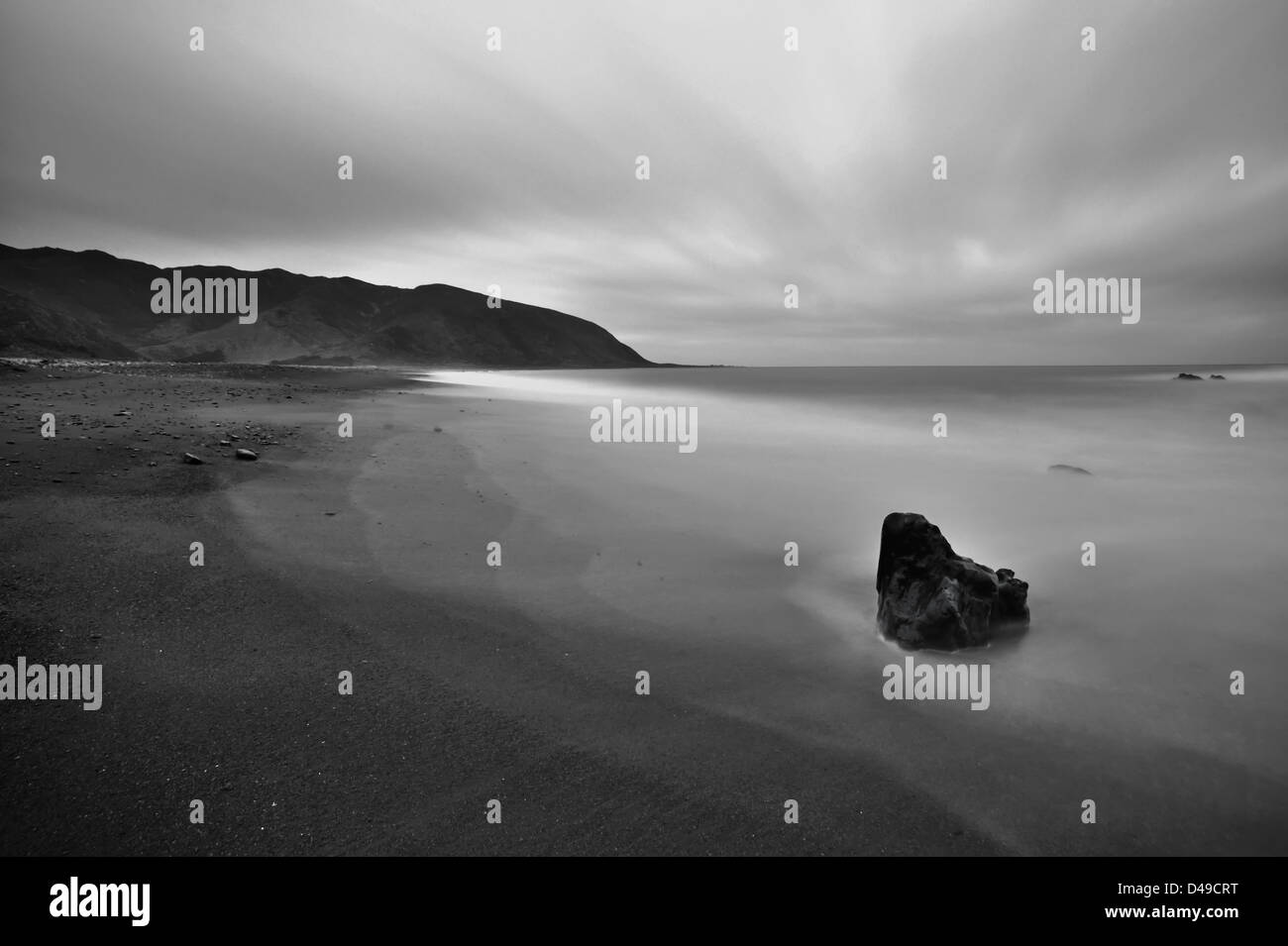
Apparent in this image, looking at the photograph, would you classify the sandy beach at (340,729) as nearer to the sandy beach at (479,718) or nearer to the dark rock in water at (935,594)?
the sandy beach at (479,718)

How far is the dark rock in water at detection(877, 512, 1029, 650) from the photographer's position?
6391 millimetres

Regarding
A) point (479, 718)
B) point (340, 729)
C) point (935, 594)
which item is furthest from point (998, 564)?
point (340, 729)

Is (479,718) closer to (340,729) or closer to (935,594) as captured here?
(340,729)

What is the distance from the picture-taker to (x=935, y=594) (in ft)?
21.6

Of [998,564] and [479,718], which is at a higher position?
[998,564]

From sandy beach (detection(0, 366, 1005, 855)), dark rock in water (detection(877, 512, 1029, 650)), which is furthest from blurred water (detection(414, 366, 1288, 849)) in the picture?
sandy beach (detection(0, 366, 1005, 855))

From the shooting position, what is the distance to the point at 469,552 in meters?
8.19

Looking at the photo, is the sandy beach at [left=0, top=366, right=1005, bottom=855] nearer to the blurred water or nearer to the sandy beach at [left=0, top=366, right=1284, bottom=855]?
the sandy beach at [left=0, top=366, right=1284, bottom=855]

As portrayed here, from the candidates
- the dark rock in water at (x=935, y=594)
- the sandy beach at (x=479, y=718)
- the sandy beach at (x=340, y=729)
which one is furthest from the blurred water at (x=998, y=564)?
the sandy beach at (x=340, y=729)

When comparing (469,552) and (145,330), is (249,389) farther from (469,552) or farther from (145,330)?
(145,330)

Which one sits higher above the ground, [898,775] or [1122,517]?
[1122,517]
